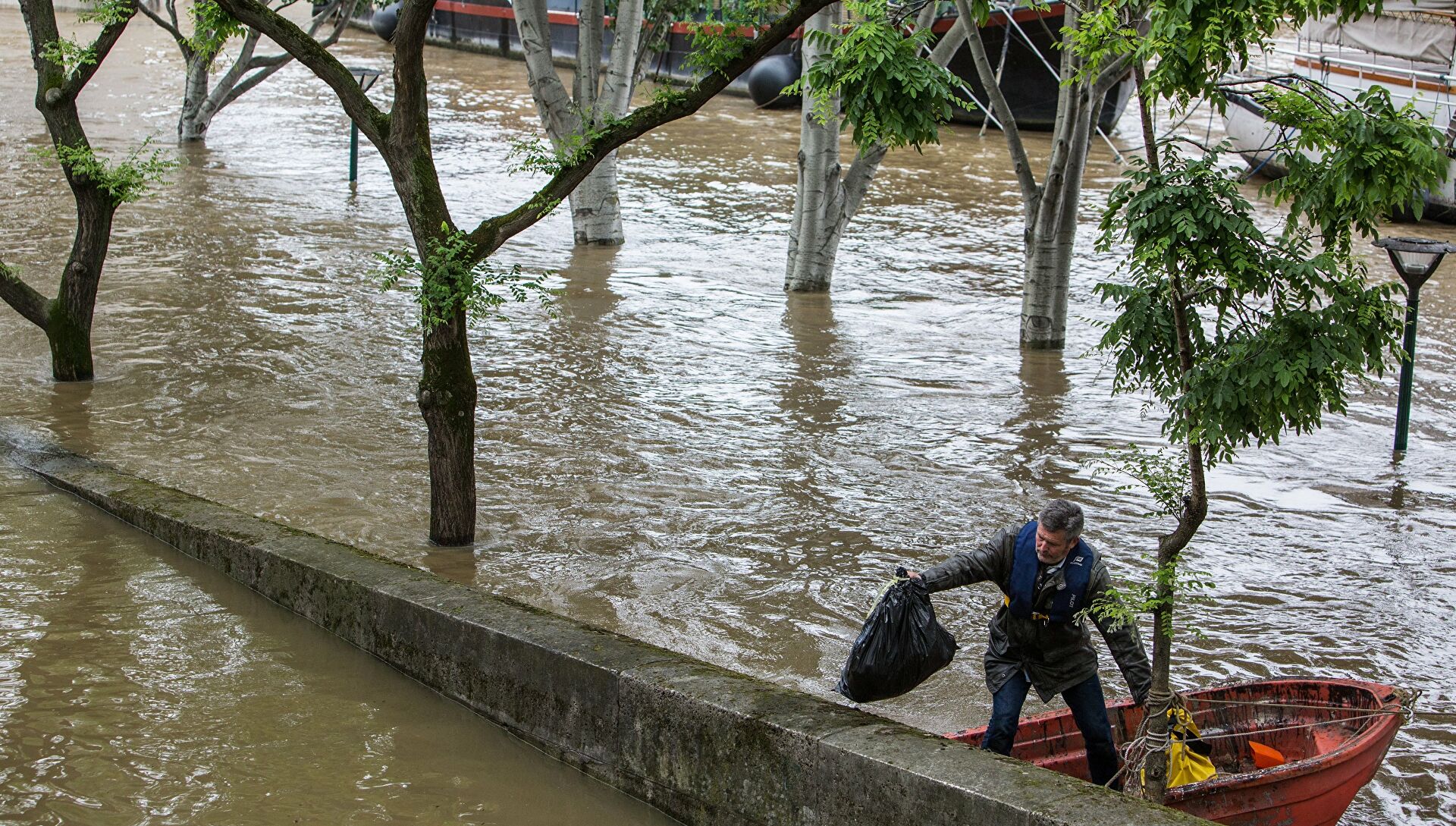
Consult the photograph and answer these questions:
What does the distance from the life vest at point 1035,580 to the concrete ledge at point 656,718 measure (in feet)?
2.48

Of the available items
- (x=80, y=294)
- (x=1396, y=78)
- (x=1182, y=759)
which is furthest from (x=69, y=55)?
(x=1396, y=78)

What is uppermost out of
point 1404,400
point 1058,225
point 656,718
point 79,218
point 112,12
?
point 112,12

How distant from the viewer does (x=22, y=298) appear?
11.6 m

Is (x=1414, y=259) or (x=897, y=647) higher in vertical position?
(x=1414, y=259)

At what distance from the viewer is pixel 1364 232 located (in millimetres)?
5820

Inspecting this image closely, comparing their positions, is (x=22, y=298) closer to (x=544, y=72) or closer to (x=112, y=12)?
(x=112, y=12)

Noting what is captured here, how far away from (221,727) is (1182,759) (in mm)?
4084

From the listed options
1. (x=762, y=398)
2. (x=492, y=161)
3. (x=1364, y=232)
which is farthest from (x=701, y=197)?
(x=1364, y=232)

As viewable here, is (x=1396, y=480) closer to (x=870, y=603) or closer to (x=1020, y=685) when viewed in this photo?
(x=870, y=603)

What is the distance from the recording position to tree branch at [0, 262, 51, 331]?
11.4 meters

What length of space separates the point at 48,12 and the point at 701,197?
13.8 meters

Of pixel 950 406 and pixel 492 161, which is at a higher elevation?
pixel 492 161

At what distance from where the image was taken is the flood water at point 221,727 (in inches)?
217

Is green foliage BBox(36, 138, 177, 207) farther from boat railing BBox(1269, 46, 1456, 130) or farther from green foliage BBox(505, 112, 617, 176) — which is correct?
boat railing BBox(1269, 46, 1456, 130)
